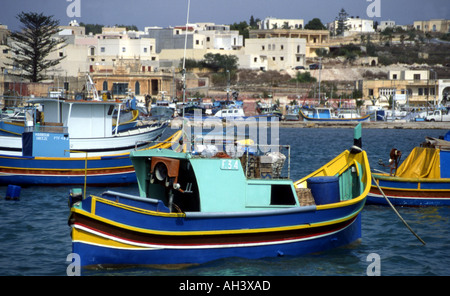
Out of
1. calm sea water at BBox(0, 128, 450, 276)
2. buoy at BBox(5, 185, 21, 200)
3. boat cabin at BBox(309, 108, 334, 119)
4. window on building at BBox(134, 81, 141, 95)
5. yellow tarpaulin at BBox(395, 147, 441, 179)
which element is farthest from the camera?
window on building at BBox(134, 81, 141, 95)

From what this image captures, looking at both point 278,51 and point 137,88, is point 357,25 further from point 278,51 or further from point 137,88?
point 137,88

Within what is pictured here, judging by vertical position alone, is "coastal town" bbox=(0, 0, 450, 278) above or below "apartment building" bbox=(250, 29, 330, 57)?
below

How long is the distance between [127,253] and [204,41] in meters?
100

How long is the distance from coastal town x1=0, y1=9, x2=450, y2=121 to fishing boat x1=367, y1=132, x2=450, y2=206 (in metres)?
52.5

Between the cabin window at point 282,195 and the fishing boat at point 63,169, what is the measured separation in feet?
32.2

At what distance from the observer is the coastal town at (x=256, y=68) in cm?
8462

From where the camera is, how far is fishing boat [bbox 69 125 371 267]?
13.4m

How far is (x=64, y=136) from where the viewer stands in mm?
25156

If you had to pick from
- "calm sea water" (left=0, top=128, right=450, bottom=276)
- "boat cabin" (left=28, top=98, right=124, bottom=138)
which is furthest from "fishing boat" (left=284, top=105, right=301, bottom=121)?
"calm sea water" (left=0, top=128, right=450, bottom=276)

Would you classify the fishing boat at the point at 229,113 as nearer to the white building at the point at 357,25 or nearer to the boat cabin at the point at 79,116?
the boat cabin at the point at 79,116

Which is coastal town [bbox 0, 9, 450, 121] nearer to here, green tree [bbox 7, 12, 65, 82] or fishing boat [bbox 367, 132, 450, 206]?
green tree [bbox 7, 12, 65, 82]

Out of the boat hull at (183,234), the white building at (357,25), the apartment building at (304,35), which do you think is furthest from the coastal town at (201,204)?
the white building at (357,25)

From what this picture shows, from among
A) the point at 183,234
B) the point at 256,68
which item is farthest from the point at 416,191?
the point at 256,68
